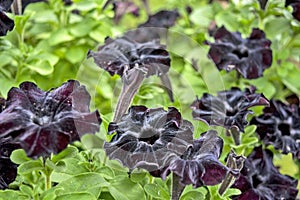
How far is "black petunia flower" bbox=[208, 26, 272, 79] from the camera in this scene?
121 cm

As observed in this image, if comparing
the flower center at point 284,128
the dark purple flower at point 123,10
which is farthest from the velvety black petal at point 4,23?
the dark purple flower at point 123,10

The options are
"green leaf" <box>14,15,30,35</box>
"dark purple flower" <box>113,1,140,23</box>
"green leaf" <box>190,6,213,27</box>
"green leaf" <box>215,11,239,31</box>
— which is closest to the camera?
"green leaf" <box>14,15,30,35</box>

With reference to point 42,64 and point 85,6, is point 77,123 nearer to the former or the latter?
point 42,64

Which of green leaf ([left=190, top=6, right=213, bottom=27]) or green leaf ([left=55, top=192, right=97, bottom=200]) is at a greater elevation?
green leaf ([left=55, top=192, right=97, bottom=200])

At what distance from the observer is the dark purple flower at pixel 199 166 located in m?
0.78

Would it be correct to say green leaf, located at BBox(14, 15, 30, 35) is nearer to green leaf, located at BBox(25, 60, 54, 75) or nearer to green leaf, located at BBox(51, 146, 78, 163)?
green leaf, located at BBox(25, 60, 54, 75)

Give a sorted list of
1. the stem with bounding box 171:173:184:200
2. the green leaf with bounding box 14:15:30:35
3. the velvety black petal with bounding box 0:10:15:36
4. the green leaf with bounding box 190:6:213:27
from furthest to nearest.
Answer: the green leaf with bounding box 190:6:213:27 < the green leaf with bounding box 14:15:30:35 < the velvety black petal with bounding box 0:10:15:36 < the stem with bounding box 171:173:184:200

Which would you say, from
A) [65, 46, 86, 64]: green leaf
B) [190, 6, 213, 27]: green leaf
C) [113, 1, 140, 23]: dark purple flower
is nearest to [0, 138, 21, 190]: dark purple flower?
[65, 46, 86, 64]: green leaf

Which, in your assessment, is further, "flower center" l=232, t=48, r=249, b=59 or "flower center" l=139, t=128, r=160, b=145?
"flower center" l=232, t=48, r=249, b=59

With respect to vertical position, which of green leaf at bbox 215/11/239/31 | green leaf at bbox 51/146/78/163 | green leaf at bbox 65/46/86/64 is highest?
green leaf at bbox 51/146/78/163

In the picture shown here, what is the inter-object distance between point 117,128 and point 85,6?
21.9 inches

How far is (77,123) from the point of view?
78 cm

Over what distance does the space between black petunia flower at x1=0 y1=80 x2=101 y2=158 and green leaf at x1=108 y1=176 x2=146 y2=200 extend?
0.49ft

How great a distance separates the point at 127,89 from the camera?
3.03ft
